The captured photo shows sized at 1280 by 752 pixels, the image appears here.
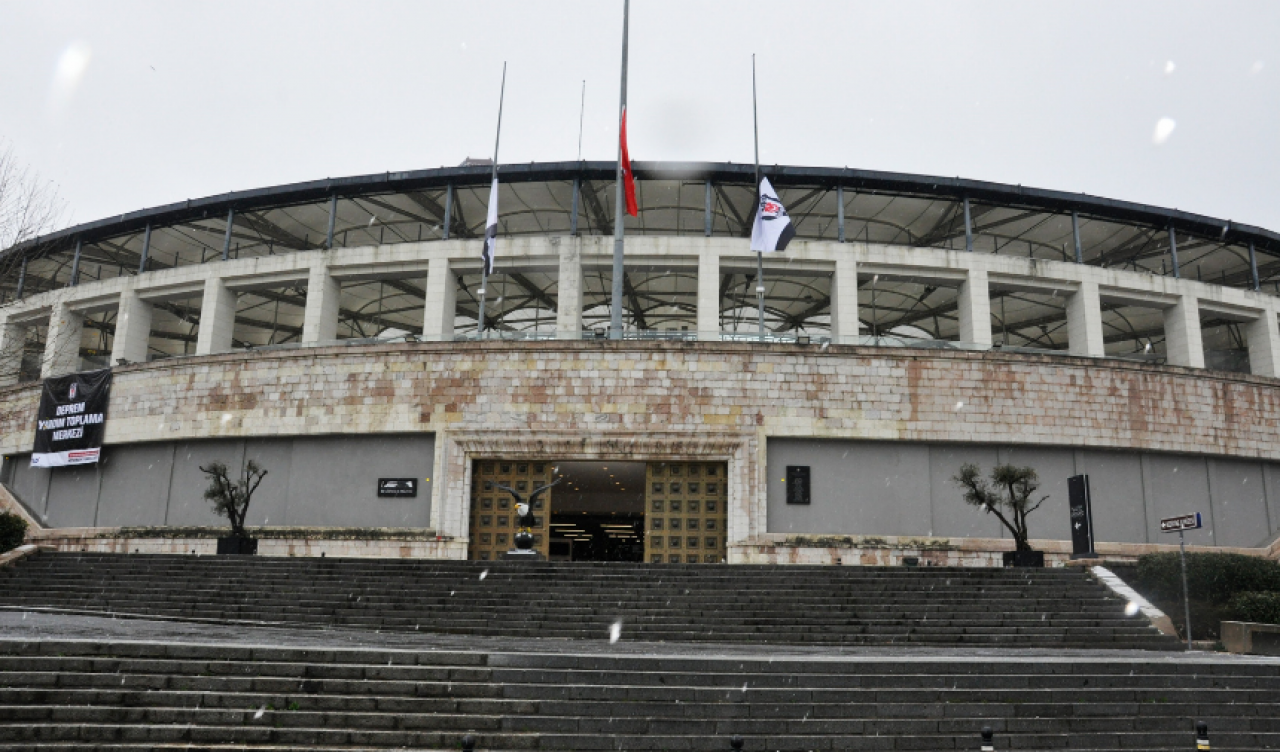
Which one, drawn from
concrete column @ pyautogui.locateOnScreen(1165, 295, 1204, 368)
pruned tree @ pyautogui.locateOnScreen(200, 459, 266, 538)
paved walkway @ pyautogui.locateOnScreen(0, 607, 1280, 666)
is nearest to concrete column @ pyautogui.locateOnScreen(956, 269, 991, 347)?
concrete column @ pyautogui.locateOnScreen(1165, 295, 1204, 368)

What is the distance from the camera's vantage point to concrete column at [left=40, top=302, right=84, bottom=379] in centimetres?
3391

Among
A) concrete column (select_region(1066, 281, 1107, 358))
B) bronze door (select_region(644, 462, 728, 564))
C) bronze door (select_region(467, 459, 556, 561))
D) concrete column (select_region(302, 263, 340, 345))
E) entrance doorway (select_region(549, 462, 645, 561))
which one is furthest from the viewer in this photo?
concrete column (select_region(302, 263, 340, 345))

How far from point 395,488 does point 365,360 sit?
12.3 ft

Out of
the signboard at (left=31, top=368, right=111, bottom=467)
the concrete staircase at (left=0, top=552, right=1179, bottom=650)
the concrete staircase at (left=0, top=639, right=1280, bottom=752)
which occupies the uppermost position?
the signboard at (left=31, top=368, right=111, bottom=467)

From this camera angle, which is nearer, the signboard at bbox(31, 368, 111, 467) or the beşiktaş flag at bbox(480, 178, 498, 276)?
the beşiktaş flag at bbox(480, 178, 498, 276)

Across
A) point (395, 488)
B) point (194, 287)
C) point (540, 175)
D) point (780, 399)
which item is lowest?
point (395, 488)

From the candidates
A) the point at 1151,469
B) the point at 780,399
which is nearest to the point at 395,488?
the point at 780,399

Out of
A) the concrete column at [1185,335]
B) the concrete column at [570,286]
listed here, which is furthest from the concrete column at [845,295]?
the concrete column at [1185,335]

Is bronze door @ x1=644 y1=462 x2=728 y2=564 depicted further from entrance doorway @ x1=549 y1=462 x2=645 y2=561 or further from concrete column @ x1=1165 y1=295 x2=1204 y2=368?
concrete column @ x1=1165 y1=295 x2=1204 y2=368

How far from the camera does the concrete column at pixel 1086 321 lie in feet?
95.9

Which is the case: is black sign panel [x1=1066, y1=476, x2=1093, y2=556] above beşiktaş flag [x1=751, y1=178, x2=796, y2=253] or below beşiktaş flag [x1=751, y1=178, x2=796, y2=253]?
below

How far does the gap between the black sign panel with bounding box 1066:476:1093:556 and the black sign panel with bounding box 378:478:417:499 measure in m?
16.6

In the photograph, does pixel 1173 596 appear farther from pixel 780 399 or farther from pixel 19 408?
pixel 19 408

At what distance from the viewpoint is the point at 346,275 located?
30.5 meters
